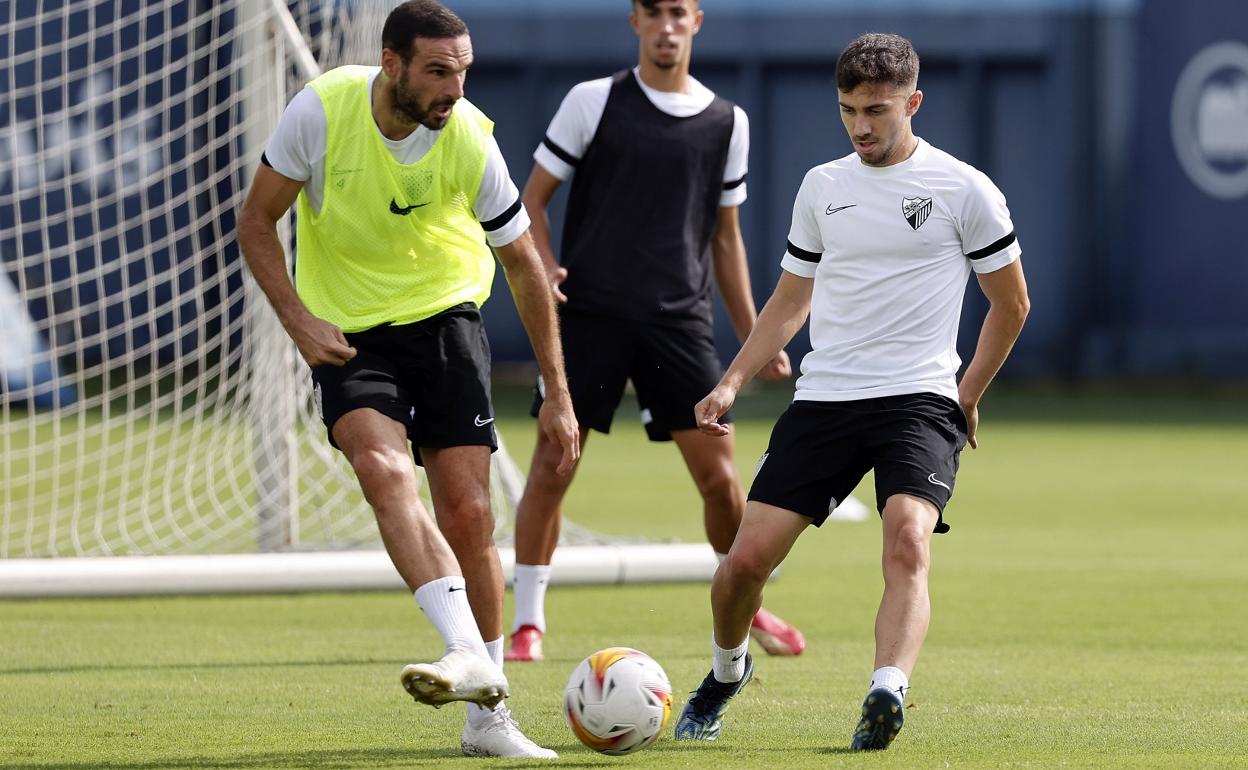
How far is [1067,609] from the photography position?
763 centimetres

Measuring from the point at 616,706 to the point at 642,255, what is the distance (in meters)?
2.49

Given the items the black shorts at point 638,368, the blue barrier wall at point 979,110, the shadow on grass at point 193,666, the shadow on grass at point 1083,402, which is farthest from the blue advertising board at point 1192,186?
the shadow on grass at point 193,666

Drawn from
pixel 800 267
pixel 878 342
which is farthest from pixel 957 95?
pixel 878 342

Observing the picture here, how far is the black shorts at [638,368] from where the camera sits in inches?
262

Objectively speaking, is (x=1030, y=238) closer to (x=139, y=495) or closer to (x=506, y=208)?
(x=139, y=495)

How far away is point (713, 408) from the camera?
495 cm

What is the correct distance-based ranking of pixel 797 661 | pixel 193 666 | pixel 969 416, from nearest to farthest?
pixel 969 416 < pixel 193 666 < pixel 797 661

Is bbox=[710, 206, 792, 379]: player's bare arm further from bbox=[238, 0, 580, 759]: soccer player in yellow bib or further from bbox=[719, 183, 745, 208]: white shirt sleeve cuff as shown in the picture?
bbox=[238, 0, 580, 759]: soccer player in yellow bib

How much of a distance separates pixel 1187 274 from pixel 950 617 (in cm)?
1530

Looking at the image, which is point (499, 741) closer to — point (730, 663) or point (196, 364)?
point (730, 663)

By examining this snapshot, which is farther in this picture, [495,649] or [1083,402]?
[1083,402]

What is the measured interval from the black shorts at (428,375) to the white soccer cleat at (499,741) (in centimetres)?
78

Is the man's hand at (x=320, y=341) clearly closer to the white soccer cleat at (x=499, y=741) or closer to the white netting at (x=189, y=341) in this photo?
the white soccer cleat at (x=499, y=741)

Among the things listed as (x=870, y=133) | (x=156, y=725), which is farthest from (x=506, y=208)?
(x=156, y=725)
